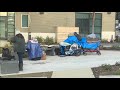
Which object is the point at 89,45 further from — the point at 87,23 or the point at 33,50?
the point at 87,23

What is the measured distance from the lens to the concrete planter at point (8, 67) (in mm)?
12109

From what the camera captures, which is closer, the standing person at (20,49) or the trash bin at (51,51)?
the standing person at (20,49)

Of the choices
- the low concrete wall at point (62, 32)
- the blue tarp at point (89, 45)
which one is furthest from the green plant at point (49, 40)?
the blue tarp at point (89, 45)

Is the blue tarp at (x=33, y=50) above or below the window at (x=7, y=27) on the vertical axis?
below

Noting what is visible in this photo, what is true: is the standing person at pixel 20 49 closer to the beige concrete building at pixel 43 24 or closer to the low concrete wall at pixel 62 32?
the low concrete wall at pixel 62 32

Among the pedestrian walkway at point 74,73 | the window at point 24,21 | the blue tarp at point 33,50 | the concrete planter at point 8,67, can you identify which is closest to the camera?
the pedestrian walkway at point 74,73

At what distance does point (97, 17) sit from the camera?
30203 millimetres

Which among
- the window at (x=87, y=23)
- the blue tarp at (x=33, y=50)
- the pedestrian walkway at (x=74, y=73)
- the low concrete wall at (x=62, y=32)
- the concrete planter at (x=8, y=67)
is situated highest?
the window at (x=87, y=23)

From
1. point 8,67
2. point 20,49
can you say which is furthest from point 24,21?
point 8,67
